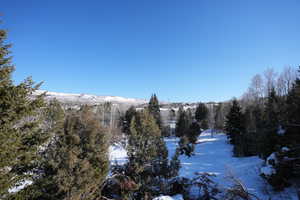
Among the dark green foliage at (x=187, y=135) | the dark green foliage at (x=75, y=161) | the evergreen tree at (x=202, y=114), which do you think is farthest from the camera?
the evergreen tree at (x=202, y=114)

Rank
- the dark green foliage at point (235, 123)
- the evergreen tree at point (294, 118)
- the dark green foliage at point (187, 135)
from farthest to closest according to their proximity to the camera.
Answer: the dark green foliage at point (235, 123), the dark green foliage at point (187, 135), the evergreen tree at point (294, 118)

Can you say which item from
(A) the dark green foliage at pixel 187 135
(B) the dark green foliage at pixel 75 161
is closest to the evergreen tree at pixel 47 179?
(B) the dark green foliage at pixel 75 161

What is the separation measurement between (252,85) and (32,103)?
1622 inches

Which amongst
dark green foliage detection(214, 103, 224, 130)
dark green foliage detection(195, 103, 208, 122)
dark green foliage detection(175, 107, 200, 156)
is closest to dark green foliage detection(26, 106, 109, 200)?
dark green foliage detection(175, 107, 200, 156)

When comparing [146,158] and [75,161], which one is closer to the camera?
[75,161]

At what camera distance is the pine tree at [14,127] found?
14.8 ft

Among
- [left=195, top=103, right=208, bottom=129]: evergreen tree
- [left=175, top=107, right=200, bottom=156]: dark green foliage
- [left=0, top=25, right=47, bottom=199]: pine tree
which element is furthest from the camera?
[left=195, top=103, right=208, bottom=129]: evergreen tree

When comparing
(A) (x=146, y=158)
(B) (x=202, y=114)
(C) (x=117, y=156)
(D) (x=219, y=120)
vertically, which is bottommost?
(C) (x=117, y=156)

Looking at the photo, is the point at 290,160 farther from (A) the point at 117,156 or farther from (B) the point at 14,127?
(A) the point at 117,156

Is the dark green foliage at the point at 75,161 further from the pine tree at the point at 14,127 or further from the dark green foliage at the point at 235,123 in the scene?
the dark green foliage at the point at 235,123

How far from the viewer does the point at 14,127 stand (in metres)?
5.31

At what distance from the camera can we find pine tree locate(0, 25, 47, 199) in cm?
451

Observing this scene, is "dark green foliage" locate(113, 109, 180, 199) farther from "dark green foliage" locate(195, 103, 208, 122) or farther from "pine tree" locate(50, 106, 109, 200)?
"dark green foliage" locate(195, 103, 208, 122)

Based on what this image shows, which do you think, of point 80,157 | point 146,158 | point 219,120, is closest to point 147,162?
point 146,158
